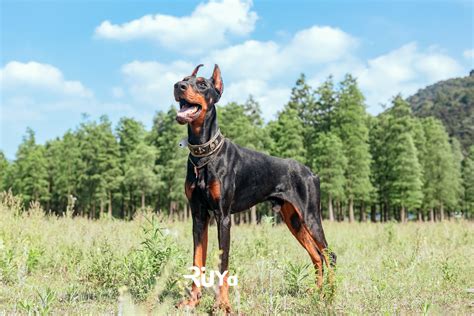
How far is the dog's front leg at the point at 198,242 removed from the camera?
448 cm

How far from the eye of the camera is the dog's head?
4230 mm

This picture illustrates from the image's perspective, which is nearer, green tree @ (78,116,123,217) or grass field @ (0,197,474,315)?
grass field @ (0,197,474,315)

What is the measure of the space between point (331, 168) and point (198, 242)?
35467mm

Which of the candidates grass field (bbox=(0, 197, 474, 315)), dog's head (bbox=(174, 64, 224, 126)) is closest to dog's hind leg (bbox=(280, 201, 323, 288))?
grass field (bbox=(0, 197, 474, 315))

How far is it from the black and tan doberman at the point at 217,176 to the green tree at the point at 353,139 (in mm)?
35770

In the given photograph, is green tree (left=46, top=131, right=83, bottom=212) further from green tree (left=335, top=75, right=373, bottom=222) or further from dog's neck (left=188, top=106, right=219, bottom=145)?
dog's neck (left=188, top=106, right=219, bottom=145)

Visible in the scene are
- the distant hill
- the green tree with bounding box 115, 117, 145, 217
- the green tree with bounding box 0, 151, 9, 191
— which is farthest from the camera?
the distant hill

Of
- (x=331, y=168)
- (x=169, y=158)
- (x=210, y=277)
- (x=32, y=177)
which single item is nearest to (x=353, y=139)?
(x=331, y=168)

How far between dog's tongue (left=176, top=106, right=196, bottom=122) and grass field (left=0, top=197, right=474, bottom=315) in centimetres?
133

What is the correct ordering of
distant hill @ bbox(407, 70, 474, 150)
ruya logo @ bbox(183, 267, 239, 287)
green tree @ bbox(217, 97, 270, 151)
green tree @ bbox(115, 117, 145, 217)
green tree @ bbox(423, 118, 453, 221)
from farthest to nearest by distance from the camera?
distant hill @ bbox(407, 70, 474, 150) → green tree @ bbox(115, 117, 145, 217) → green tree @ bbox(423, 118, 453, 221) → green tree @ bbox(217, 97, 270, 151) → ruya logo @ bbox(183, 267, 239, 287)

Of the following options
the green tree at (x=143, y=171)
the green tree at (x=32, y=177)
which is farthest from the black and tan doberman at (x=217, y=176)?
the green tree at (x=32, y=177)

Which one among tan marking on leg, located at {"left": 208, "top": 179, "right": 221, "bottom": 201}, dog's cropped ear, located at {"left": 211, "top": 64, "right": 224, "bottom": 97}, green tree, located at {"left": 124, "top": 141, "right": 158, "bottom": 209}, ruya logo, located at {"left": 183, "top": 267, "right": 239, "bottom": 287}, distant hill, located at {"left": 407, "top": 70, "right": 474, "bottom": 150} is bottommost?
ruya logo, located at {"left": 183, "top": 267, "right": 239, "bottom": 287}

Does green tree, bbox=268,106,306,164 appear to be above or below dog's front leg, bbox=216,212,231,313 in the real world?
above

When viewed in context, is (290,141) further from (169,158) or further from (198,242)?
(198,242)
